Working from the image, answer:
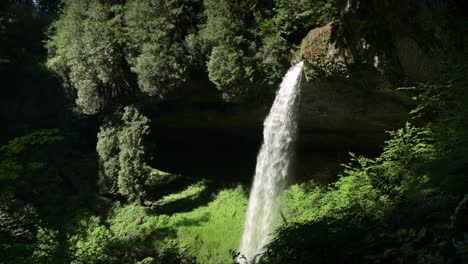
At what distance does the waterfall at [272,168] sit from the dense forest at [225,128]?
1.42 ft

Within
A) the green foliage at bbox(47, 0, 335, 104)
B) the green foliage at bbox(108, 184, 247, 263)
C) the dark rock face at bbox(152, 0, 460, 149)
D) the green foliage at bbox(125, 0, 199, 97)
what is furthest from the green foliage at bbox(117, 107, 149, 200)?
the dark rock face at bbox(152, 0, 460, 149)

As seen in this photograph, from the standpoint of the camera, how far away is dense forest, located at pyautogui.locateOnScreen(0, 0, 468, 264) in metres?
4.66

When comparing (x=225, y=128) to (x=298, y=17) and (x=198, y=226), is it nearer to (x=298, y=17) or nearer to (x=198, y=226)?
(x=198, y=226)

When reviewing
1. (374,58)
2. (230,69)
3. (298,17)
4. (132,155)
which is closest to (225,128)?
(132,155)

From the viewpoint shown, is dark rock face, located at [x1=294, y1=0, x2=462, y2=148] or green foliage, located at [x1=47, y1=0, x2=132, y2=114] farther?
green foliage, located at [x1=47, y1=0, x2=132, y2=114]

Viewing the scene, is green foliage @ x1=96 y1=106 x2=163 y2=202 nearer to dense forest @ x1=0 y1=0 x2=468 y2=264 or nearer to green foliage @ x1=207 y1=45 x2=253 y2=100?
dense forest @ x1=0 y1=0 x2=468 y2=264

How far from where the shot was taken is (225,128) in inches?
592

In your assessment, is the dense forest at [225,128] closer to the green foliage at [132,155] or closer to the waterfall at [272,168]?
the green foliage at [132,155]

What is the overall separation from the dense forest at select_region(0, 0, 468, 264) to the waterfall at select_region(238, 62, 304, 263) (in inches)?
17.0

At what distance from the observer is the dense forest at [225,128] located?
15.3 ft

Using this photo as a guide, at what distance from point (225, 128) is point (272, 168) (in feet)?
12.9

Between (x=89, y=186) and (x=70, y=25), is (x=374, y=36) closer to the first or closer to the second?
(x=70, y=25)

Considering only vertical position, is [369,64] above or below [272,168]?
above

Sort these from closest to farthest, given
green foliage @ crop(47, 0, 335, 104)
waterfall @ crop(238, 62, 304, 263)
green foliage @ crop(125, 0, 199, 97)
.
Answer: green foliage @ crop(47, 0, 335, 104)
waterfall @ crop(238, 62, 304, 263)
green foliage @ crop(125, 0, 199, 97)
